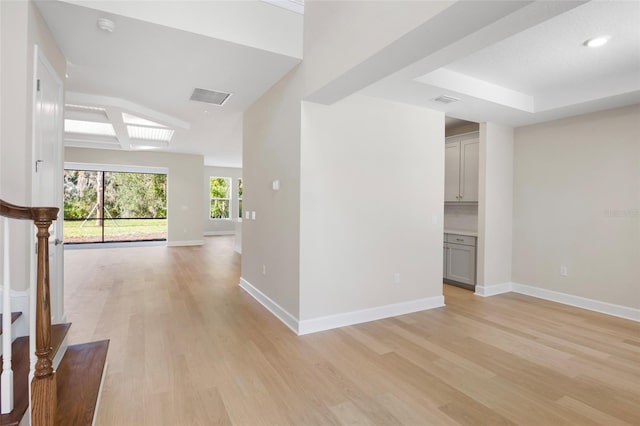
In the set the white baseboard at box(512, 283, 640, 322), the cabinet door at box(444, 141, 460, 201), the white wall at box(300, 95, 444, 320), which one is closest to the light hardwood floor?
the white baseboard at box(512, 283, 640, 322)

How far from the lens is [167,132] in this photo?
21.5ft

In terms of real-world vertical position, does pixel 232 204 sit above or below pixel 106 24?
below

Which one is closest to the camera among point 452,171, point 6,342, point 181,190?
point 6,342

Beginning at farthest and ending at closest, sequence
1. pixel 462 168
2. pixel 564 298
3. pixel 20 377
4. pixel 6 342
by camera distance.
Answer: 1. pixel 462 168
2. pixel 564 298
3. pixel 20 377
4. pixel 6 342

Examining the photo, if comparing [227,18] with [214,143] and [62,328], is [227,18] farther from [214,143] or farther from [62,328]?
[214,143]

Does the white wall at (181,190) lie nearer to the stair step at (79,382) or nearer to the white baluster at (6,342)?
the stair step at (79,382)

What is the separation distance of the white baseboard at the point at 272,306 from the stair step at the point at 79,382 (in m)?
1.61

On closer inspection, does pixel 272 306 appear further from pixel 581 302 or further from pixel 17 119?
pixel 581 302

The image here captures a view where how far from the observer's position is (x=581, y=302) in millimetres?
4176

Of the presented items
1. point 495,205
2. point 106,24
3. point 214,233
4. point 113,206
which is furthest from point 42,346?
point 214,233

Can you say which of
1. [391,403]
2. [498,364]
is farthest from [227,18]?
[498,364]

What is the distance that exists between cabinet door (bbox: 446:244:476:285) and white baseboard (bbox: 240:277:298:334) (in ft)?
9.93

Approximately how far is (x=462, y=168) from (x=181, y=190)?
7.54 m

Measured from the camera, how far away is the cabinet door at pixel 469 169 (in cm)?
502
